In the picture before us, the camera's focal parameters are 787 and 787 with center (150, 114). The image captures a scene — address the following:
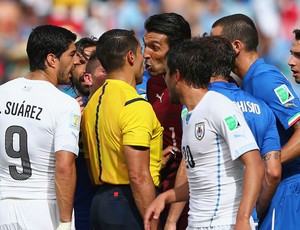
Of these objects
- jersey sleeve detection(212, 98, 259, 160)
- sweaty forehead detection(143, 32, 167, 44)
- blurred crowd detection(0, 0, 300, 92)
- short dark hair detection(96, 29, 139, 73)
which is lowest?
jersey sleeve detection(212, 98, 259, 160)

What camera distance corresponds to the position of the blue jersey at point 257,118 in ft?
16.5

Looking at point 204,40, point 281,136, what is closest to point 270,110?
point 281,136

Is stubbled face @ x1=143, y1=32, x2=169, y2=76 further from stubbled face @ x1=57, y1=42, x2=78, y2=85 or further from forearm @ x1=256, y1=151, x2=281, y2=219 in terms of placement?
forearm @ x1=256, y1=151, x2=281, y2=219

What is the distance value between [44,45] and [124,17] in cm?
397

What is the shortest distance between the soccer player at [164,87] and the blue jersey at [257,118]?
25.3 inches

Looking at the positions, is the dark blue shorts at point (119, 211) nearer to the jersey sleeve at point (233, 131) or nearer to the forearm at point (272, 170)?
the forearm at point (272, 170)

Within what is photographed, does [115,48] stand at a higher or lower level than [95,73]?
higher

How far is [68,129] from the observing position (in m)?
5.06

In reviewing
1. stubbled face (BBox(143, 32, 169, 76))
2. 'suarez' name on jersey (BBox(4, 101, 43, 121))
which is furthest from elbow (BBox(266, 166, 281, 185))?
'suarez' name on jersey (BBox(4, 101, 43, 121))

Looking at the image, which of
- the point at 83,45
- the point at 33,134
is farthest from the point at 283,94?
the point at 83,45

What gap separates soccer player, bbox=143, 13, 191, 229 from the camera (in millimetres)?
5543

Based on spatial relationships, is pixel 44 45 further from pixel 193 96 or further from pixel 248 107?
pixel 248 107

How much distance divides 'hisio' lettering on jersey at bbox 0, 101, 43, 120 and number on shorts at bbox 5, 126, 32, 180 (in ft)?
0.31

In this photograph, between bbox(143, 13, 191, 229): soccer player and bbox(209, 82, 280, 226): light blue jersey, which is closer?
bbox(209, 82, 280, 226): light blue jersey
